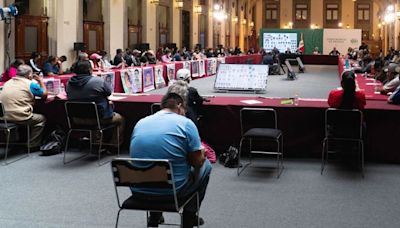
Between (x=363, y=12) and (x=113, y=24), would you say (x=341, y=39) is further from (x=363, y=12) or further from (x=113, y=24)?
(x=113, y=24)

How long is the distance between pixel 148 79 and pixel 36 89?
7964mm

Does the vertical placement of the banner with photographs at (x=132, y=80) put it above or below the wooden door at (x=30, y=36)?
below

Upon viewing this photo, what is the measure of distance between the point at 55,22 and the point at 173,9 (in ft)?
37.1

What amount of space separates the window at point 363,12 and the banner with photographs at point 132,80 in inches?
1477

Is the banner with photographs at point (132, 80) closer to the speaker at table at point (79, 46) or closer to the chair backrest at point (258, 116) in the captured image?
the speaker at table at point (79, 46)

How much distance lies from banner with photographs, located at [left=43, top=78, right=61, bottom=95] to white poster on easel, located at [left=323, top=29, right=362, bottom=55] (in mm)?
30700

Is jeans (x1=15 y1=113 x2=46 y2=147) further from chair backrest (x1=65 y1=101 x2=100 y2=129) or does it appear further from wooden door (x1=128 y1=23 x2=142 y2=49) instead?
wooden door (x1=128 y1=23 x2=142 y2=49)

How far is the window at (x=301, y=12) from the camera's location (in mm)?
49375

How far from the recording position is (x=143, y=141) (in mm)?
3668

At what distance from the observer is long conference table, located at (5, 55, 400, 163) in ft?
23.1

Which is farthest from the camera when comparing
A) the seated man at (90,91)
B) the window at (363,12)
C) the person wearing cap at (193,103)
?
the window at (363,12)

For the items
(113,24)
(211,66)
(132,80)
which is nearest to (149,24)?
(211,66)

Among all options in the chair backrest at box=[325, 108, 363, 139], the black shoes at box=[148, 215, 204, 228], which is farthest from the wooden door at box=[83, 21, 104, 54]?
the black shoes at box=[148, 215, 204, 228]

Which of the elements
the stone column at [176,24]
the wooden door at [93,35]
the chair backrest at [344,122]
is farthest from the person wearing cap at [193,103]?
the stone column at [176,24]
